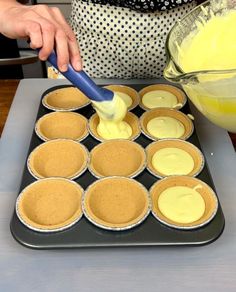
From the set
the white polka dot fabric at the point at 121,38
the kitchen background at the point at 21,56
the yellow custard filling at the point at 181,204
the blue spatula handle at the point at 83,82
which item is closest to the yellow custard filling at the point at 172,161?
the yellow custard filling at the point at 181,204

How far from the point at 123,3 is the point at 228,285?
68 centimetres

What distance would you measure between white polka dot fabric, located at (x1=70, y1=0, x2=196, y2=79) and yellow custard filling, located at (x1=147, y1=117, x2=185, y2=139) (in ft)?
0.79

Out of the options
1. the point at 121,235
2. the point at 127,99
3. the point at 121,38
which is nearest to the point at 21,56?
the point at 121,38

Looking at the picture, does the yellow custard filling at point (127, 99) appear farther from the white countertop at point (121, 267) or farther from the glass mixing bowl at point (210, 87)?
the white countertop at point (121, 267)

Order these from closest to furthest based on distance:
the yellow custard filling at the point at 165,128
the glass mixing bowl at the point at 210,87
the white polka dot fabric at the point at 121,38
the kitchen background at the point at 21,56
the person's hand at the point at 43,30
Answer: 1. the glass mixing bowl at the point at 210,87
2. the person's hand at the point at 43,30
3. the yellow custard filling at the point at 165,128
4. the white polka dot fabric at the point at 121,38
5. the kitchen background at the point at 21,56

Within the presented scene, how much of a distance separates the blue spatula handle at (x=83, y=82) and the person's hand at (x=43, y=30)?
12 mm

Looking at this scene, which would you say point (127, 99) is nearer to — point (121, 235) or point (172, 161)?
point (172, 161)

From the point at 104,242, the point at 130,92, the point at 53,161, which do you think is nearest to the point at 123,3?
the point at 130,92

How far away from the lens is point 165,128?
0.91 m

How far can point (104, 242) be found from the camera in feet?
2.23

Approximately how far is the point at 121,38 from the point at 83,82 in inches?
12.0

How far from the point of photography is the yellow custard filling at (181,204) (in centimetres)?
72

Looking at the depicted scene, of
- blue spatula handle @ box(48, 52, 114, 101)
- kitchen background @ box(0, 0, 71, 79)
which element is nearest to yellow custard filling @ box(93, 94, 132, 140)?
blue spatula handle @ box(48, 52, 114, 101)

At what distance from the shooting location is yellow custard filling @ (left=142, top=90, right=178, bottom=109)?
0.98m
